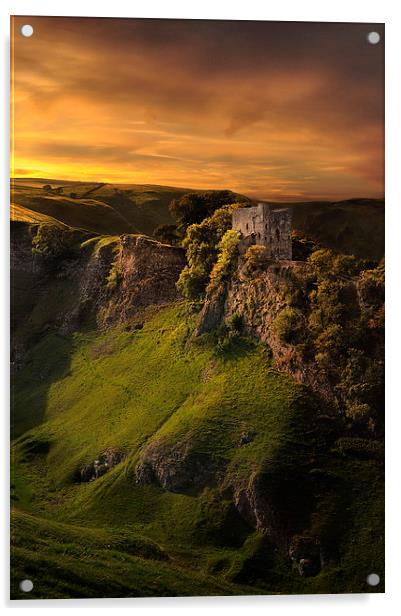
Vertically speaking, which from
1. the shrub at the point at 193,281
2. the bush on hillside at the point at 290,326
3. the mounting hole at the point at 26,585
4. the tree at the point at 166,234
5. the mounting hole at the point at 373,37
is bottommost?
the mounting hole at the point at 26,585

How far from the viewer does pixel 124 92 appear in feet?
34.5

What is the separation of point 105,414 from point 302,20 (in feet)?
15.5

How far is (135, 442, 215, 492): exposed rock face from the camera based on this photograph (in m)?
10.4

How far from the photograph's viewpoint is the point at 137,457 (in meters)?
10.5

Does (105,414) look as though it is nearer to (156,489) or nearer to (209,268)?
(156,489)

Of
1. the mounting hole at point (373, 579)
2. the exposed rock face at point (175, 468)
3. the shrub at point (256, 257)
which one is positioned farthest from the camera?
the shrub at point (256, 257)

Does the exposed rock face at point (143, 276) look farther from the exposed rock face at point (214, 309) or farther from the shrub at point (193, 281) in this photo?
the exposed rock face at point (214, 309)

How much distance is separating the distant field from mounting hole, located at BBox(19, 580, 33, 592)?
3.70 meters

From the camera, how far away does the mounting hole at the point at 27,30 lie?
1017 centimetres

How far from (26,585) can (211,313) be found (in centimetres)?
351

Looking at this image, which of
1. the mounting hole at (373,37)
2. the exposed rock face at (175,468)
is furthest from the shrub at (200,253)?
the mounting hole at (373,37)

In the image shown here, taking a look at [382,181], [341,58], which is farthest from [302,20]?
[382,181]

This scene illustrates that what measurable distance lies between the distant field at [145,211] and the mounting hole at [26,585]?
3.70 metres

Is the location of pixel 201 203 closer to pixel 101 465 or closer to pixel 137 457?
pixel 137 457
